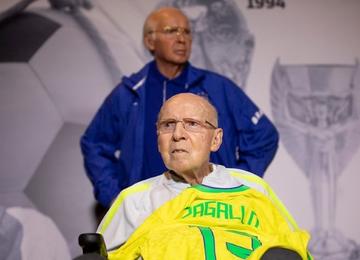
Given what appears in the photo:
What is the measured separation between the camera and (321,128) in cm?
288

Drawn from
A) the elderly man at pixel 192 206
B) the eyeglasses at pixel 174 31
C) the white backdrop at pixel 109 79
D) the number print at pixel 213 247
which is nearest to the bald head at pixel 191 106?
the elderly man at pixel 192 206

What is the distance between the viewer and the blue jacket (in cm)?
249

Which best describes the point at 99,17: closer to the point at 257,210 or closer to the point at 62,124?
the point at 62,124

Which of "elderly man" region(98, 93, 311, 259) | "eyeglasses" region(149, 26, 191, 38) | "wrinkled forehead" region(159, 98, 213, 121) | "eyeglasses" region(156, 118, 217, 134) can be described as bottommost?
"elderly man" region(98, 93, 311, 259)

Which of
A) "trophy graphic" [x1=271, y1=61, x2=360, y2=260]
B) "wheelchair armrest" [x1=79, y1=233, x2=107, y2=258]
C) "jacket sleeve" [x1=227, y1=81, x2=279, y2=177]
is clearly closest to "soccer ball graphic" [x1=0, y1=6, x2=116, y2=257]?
"jacket sleeve" [x1=227, y1=81, x2=279, y2=177]

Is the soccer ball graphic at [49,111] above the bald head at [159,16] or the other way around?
the other way around

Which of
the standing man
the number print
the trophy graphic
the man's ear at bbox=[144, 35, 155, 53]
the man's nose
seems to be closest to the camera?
the number print

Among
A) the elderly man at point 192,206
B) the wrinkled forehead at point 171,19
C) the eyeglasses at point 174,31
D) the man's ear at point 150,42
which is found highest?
the wrinkled forehead at point 171,19

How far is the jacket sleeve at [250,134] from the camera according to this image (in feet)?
8.25

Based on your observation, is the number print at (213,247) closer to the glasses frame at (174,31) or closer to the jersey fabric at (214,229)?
the jersey fabric at (214,229)

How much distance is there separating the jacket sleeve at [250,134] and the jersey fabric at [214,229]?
70cm

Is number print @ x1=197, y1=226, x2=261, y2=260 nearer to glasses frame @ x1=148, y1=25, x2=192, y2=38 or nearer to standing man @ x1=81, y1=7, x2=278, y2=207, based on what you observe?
standing man @ x1=81, y1=7, x2=278, y2=207

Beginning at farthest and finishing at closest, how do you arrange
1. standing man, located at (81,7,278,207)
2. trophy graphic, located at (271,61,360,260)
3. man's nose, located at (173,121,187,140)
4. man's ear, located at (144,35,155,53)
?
1. trophy graphic, located at (271,61,360,260)
2. man's ear, located at (144,35,155,53)
3. standing man, located at (81,7,278,207)
4. man's nose, located at (173,121,187,140)

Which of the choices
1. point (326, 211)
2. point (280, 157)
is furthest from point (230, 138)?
point (326, 211)
